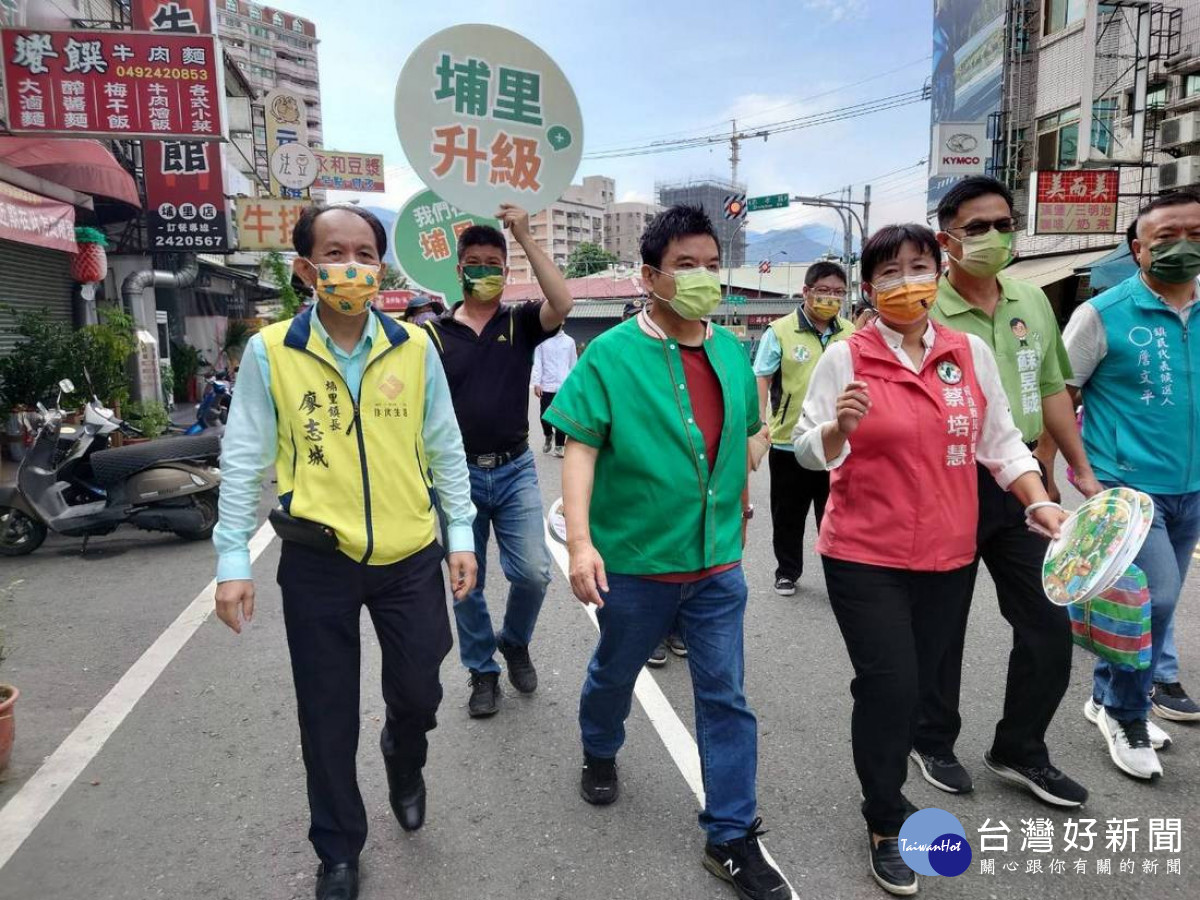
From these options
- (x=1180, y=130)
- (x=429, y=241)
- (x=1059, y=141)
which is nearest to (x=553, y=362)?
(x=429, y=241)

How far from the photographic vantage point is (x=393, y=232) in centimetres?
468

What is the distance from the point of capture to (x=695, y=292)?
2445mm

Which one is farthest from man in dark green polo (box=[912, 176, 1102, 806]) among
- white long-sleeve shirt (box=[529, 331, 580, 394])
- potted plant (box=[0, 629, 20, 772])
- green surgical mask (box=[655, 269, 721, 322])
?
white long-sleeve shirt (box=[529, 331, 580, 394])

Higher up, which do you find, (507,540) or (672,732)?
(507,540)

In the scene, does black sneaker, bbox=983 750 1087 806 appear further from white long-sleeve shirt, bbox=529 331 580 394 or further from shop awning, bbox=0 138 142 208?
shop awning, bbox=0 138 142 208

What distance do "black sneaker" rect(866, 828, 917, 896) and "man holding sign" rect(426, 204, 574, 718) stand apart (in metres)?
1.59

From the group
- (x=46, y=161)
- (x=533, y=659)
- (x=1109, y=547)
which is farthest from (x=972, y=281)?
(x=46, y=161)

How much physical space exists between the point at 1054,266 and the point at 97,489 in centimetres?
1815

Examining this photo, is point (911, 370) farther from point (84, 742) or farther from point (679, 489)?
point (84, 742)

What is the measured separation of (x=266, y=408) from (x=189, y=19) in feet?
44.2

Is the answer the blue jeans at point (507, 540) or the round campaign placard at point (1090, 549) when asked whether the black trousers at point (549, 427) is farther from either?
the round campaign placard at point (1090, 549)

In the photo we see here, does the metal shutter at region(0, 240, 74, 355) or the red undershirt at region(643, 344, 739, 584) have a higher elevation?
the metal shutter at region(0, 240, 74, 355)

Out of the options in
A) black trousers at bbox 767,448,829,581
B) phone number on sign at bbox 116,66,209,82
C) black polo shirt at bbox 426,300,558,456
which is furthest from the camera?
phone number on sign at bbox 116,66,209,82

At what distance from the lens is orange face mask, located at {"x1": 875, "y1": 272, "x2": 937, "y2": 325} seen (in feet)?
7.99
